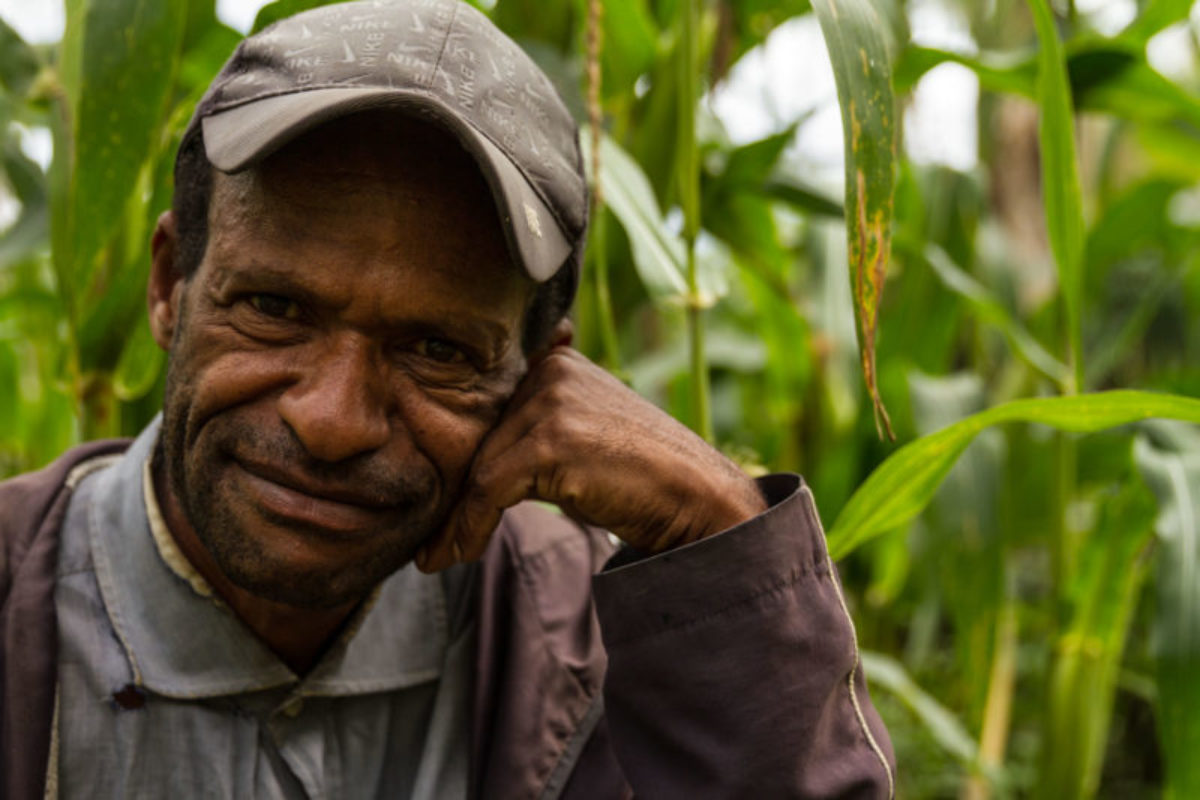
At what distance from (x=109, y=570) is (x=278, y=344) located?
24 centimetres

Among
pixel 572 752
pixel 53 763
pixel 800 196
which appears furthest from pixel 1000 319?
pixel 53 763

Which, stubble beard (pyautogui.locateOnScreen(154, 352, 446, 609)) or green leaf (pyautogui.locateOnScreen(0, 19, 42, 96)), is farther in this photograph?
green leaf (pyautogui.locateOnScreen(0, 19, 42, 96))

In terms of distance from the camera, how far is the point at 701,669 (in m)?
0.88

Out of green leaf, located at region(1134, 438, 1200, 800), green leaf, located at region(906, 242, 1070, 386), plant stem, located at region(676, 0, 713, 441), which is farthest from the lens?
green leaf, located at region(906, 242, 1070, 386)

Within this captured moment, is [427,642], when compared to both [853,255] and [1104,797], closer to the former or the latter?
[853,255]

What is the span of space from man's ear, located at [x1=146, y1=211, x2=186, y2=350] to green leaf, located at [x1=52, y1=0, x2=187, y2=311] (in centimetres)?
11

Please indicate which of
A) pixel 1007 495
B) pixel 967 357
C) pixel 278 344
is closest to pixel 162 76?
pixel 278 344

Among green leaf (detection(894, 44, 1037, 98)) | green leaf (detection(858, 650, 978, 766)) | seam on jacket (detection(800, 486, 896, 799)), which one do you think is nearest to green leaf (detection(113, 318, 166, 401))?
seam on jacket (detection(800, 486, 896, 799))

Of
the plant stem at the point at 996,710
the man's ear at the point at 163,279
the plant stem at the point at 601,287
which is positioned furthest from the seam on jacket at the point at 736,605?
the plant stem at the point at 996,710

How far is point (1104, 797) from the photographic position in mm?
2160

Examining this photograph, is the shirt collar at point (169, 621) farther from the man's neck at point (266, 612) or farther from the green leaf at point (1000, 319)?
the green leaf at point (1000, 319)

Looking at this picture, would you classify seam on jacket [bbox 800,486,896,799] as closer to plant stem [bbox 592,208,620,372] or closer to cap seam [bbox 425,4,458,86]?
plant stem [bbox 592,208,620,372]

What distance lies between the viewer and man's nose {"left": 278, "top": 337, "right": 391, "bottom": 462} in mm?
794

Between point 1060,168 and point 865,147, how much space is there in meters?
0.32
